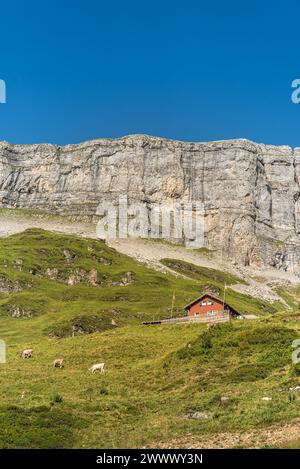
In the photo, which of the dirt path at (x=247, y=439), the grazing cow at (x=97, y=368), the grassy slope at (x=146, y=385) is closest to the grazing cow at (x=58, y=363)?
the grassy slope at (x=146, y=385)

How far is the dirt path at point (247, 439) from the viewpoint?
25938mm

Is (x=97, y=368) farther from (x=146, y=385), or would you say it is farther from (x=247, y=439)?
(x=247, y=439)

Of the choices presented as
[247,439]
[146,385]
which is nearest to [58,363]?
[146,385]

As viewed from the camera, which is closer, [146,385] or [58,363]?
[146,385]

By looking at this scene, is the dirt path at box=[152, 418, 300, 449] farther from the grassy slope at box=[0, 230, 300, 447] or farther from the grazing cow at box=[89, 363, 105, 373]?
the grazing cow at box=[89, 363, 105, 373]

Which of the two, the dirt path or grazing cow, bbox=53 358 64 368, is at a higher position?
the dirt path

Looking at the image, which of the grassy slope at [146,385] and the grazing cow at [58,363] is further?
the grazing cow at [58,363]

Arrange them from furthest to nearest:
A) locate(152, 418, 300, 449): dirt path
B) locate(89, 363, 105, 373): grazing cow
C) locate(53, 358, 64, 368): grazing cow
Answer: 1. locate(53, 358, 64, 368): grazing cow
2. locate(89, 363, 105, 373): grazing cow
3. locate(152, 418, 300, 449): dirt path

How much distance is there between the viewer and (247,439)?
27.2m

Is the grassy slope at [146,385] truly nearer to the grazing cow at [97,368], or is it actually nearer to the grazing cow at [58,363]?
the grazing cow at [97,368]

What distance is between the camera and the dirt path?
2594cm

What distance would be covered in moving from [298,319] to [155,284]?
5362 inches

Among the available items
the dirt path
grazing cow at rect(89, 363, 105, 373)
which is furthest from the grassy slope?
the dirt path

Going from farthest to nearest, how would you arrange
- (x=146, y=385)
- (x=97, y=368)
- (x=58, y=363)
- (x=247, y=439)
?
(x=58, y=363) → (x=97, y=368) → (x=146, y=385) → (x=247, y=439)
